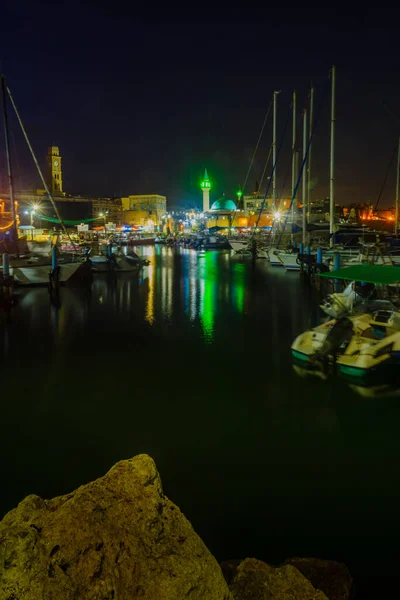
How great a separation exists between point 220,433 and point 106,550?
623 cm

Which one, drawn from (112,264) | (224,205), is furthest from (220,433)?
(224,205)

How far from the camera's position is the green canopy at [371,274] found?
13.9 m

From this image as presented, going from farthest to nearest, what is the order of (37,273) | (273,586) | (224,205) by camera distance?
1. (224,205)
2. (37,273)
3. (273,586)

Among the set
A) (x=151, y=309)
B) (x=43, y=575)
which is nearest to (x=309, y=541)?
(x=43, y=575)

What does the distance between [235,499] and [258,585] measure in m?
3.32

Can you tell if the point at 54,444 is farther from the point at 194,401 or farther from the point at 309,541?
the point at 309,541

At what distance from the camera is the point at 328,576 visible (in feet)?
15.9

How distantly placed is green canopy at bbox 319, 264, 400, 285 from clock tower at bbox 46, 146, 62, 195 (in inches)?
4400

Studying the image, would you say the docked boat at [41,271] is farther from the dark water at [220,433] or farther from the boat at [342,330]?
the boat at [342,330]

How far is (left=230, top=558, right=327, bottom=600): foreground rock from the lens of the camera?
358cm

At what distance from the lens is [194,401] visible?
1085 cm

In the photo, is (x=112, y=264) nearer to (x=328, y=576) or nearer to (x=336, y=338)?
(x=336, y=338)

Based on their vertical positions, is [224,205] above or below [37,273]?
above

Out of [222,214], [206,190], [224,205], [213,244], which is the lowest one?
[213,244]
